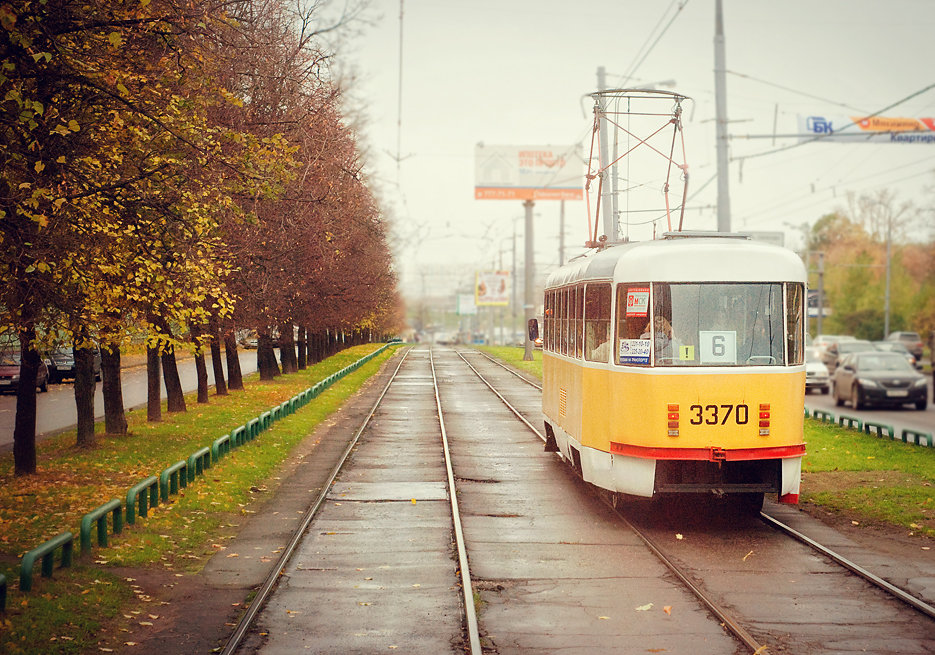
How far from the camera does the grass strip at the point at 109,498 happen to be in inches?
332

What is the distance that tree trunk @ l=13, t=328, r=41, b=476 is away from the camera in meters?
15.2

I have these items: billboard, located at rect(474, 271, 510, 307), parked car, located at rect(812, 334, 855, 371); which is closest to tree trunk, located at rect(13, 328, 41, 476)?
parked car, located at rect(812, 334, 855, 371)

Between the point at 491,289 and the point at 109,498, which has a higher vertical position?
the point at 491,289

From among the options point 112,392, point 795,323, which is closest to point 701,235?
point 795,323

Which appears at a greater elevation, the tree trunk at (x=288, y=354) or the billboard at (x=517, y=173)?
the billboard at (x=517, y=173)

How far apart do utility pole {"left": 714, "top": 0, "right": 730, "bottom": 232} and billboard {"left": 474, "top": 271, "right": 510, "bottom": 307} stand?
278 feet

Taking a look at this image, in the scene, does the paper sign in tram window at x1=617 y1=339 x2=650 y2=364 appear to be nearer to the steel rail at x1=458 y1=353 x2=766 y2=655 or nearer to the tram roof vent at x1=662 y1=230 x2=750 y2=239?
the tram roof vent at x1=662 y1=230 x2=750 y2=239

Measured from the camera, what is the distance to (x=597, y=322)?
13375 millimetres

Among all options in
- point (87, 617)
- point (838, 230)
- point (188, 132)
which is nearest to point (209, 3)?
point (188, 132)

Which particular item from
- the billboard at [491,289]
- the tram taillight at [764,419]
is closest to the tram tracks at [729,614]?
the tram taillight at [764,419]

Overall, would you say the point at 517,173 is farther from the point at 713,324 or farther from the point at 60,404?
the point at 713,324

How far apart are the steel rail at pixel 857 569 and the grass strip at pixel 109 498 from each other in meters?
6.12

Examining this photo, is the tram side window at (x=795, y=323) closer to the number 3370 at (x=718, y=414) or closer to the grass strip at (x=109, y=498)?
the number 3370 at (x=718, y=414)

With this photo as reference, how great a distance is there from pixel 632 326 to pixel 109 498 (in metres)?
6.88
